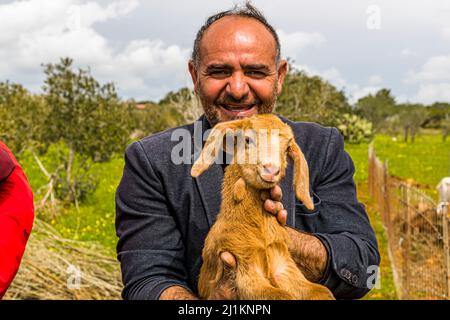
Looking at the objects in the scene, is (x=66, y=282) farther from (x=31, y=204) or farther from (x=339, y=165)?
(x=339, y=165)

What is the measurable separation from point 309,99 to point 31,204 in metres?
20.8

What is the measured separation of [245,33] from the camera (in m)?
3.29

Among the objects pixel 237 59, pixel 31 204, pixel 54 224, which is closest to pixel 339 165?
pixel 237 59

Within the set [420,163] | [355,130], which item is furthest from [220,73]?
[355,130]

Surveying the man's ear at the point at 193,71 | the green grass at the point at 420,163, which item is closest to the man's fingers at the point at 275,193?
the man's ear at the point at 193,71

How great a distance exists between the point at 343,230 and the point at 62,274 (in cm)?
811

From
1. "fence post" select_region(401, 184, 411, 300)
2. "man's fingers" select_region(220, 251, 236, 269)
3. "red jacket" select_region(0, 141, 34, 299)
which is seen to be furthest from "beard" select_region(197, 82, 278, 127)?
"fence post" select_region(401, 184, 411, 300)

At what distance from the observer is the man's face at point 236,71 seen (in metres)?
3.23

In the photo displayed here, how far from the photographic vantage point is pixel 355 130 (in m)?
50.4

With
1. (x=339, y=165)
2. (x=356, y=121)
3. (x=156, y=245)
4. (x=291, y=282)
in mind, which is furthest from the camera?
(x=356, y=121)

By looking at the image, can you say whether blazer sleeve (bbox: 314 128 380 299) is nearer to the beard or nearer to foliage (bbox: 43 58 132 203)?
the beard

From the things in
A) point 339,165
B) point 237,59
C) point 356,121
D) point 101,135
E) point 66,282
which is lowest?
point 66,282

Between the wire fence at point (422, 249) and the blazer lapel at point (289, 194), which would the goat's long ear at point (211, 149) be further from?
the wire fence at point (422, 249)

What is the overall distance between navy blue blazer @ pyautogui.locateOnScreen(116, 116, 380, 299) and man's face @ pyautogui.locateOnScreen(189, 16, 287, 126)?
40 cm
